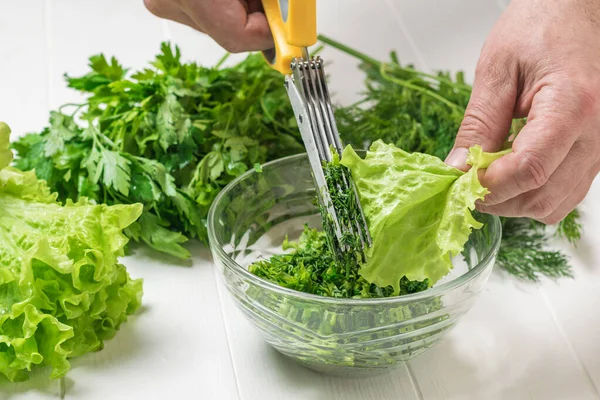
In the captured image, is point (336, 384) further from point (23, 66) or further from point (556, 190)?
point (23, 66)

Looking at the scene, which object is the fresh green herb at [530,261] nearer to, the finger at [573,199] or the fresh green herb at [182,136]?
the fresh green herb at [182,136]

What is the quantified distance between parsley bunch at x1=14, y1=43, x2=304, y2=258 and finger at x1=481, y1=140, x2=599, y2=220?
844mm

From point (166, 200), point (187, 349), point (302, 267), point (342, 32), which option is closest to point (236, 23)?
point (166, 200)

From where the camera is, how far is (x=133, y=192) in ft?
7.63

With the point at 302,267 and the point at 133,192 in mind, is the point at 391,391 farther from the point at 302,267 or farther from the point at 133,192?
the point at 133,192

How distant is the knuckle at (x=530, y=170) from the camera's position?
164 cm

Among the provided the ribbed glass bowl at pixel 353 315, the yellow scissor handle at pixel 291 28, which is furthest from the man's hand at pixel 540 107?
the yellow scissor handle at pixel 291 28

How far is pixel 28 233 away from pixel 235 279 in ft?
1.78

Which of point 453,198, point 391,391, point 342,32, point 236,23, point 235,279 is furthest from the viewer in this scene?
point 342,32

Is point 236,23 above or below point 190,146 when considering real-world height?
above

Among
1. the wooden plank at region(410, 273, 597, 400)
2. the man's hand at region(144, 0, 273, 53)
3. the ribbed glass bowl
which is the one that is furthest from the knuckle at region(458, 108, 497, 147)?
the man's hand at region(144, 0, 273, 53)

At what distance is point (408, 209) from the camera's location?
5.65 ft

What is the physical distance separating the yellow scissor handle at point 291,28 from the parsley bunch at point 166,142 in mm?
350

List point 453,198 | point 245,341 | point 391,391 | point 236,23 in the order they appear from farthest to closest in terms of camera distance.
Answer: point 236,23
point 245,341
point 391,391
point 453,198
